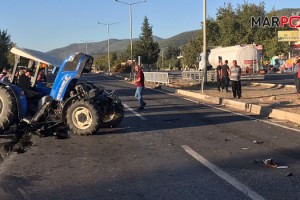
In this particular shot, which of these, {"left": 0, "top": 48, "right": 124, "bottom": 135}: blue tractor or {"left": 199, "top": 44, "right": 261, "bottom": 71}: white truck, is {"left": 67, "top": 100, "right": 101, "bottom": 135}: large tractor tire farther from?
{"left": 199, "top": 44, "right": 261, "bottom": 71}: white truck

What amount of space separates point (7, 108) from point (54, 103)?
1125 mm

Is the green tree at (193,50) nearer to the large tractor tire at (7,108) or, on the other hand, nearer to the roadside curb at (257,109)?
the roadside curb at (257,109)

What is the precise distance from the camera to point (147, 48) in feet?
224

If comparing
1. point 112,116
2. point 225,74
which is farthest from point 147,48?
point 112,116

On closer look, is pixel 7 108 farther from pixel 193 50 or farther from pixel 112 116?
pixel 193 50

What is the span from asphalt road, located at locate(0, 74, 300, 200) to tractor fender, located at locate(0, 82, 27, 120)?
753 mm

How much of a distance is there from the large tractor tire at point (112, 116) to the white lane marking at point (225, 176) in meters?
3.56

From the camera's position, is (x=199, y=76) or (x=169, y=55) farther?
(x=169, y=55)

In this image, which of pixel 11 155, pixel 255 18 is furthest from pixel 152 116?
pixel 255 18

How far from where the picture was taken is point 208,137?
10.7 meters

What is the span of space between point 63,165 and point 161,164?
172 centimetres

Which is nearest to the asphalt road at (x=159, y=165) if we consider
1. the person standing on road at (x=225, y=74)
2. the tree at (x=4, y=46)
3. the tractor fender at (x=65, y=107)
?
the tractor fender at (x=65, y=107)

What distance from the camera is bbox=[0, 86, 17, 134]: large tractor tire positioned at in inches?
418

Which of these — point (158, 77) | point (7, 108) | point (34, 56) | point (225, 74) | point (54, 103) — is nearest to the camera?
point (7, 108)
